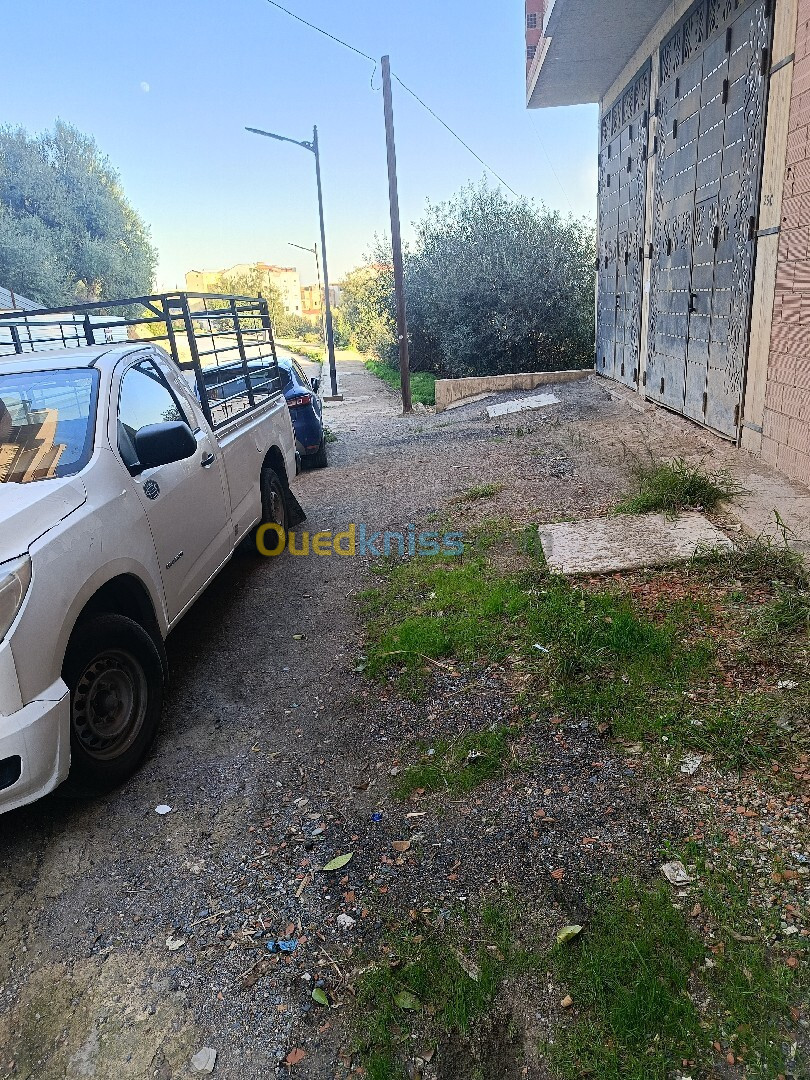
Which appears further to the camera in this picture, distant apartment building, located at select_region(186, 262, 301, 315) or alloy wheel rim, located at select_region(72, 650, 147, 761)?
distant apartment building, located at select_region(186, 262, 301, 315)

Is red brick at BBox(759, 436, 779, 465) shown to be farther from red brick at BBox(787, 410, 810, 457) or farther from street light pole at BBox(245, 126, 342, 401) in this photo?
street light pole at BBox(245, 126, 342, 401)

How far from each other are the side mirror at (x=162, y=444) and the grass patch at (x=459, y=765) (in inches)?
75.1

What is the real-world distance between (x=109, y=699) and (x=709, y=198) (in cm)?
790

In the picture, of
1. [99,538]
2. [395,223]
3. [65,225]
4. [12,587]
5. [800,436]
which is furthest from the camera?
[65,225]

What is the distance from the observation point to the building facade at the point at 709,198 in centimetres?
609

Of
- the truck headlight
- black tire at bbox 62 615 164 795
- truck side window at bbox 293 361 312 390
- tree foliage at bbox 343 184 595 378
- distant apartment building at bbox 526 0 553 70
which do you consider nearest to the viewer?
the truck headlight

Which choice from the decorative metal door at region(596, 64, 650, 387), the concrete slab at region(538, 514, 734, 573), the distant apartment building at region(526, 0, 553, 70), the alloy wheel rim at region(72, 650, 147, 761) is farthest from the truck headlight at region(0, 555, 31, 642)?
the distant apartment building at region(526, 0, 553, 70)

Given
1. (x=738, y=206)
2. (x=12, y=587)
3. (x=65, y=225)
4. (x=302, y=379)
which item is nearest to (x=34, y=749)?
(x=12, y=587)

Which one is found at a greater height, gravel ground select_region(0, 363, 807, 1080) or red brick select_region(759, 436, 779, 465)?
red brick select_region(759, 436, 779, 465)

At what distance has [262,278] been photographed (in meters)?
80.8

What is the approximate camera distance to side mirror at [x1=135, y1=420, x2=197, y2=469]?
364 cm

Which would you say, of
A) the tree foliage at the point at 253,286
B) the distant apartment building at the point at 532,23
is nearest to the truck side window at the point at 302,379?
the distant apartment building at the point at 532,23

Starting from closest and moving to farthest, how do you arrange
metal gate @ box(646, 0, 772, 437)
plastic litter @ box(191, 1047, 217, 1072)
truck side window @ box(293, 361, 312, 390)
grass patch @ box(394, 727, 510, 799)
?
plastic litter @ box(191, 1047, 217, 1072) → grass patch @ box(394, 727, 510, 799) → metal gate @ box(646, 0, 772, 437) → truck side window @ box(293, 361, 312, 390)

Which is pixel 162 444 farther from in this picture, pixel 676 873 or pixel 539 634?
pixel 676 873
